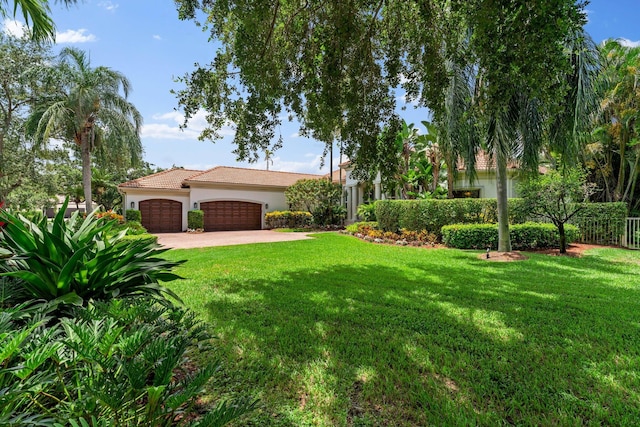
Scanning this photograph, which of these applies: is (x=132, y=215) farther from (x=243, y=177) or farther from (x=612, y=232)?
(x=612, y=232)

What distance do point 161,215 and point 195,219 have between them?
2.64 m

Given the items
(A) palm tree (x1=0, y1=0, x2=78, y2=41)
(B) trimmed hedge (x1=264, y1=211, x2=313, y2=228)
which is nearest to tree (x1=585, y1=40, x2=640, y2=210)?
(A) palm tree (x1=0, y1=0, x2=78, y2=41)

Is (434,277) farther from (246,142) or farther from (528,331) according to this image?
(246,142)

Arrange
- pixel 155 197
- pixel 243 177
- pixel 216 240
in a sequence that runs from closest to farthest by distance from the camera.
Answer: pixel 216 240 < pixel 155 197 < pixel 243 177

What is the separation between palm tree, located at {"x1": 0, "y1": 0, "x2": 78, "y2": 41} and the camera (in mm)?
4660

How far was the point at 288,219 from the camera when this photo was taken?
24859 millimetres

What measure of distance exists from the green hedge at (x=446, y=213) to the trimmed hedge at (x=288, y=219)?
10763mm

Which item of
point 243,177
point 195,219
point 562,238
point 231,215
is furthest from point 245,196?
point 562,238

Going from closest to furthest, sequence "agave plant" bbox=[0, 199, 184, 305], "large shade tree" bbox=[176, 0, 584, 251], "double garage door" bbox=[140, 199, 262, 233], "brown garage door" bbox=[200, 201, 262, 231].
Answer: "agave plant" bbox=[0, 199, 184, 305], "large shade tree" bbox=[176, 0, 584, 251], "double garage door" bbox=[140, 199, 262, 233], "brown garage door" bbox=[200, 201, 262, 231]

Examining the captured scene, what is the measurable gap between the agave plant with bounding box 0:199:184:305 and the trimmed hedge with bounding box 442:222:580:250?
37.0ft

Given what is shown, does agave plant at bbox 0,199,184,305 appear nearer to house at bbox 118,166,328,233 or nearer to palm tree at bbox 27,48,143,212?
palm tree at bbox 27,48,143,212

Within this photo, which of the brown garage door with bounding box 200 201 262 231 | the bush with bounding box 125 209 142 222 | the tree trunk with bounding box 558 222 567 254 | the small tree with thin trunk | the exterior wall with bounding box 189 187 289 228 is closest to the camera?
the small tree with thin trunk

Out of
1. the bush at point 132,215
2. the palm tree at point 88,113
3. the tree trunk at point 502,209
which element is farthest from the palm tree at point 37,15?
the bush at point 132,215

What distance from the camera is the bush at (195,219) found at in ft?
73.1
